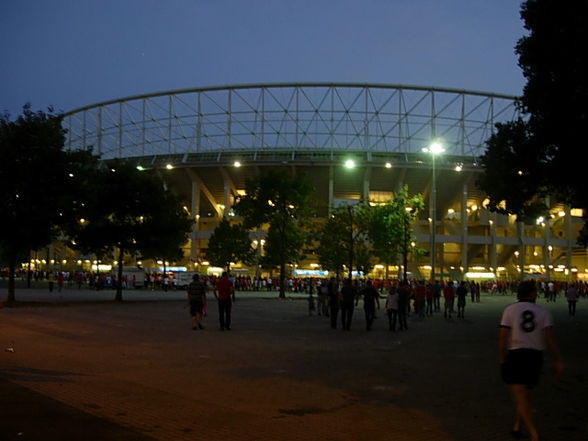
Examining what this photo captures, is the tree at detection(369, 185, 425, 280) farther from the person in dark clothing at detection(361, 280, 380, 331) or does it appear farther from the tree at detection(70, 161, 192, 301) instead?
the person in dark clothing at detection(361, 280, 380, 331)

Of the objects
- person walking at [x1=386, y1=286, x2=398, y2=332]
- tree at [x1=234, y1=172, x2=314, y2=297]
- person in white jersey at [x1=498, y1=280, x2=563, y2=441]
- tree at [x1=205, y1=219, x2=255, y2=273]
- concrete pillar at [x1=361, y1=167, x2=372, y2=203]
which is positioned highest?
concrete pillar at [x1=361, y1=167, x2=372, y2=203]

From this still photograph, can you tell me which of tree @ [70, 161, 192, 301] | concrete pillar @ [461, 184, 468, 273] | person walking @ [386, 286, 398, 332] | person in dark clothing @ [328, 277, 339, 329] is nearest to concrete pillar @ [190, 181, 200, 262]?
concrete pillar @ [461, 184, 468, 273]

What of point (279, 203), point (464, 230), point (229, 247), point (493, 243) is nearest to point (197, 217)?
point (229, 247)

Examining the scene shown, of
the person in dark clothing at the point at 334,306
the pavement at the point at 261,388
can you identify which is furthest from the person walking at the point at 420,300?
the pavement at the point at 261,388

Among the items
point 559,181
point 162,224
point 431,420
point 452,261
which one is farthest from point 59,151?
point 452,261

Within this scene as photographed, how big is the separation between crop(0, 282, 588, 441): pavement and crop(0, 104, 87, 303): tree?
1065cm

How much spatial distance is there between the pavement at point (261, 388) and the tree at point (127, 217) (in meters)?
16.2

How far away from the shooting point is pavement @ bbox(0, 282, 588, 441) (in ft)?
22.7

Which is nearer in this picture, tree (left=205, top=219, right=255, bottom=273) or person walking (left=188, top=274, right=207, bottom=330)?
person walking (left=188, top=274, right=207, bottom=330)

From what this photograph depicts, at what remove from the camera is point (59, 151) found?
2795cm

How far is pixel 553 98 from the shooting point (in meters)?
16.8

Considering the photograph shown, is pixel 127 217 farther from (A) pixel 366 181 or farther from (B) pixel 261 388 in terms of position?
(A) pixel 366 181

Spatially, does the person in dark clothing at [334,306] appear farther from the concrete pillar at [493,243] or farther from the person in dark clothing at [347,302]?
the concrete pillar at [493,243]

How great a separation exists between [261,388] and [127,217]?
26.6m
